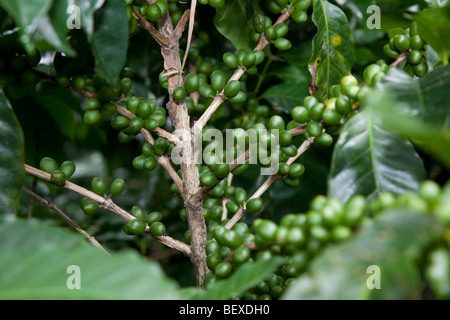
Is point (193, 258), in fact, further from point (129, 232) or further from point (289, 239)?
point (289, 239)

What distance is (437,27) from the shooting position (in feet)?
2.12

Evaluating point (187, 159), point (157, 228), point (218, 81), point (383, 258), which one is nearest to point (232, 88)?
point (218, 81)

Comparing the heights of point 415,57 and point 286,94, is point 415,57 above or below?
below

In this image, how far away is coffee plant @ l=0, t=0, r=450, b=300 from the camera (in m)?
0.43

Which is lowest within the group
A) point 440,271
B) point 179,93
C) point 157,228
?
point 440,271

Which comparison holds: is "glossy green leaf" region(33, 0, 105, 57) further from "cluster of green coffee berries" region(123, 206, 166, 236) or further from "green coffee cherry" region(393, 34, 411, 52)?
"green coffee cherry" region(393, 34, 411, 52)

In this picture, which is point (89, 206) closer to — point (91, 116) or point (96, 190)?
point (96, 190)

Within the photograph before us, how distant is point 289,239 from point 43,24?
1.29 feet

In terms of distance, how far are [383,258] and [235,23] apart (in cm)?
64

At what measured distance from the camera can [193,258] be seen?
816mm

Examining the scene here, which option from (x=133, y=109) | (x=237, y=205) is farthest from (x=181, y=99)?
(x=237, y=205)

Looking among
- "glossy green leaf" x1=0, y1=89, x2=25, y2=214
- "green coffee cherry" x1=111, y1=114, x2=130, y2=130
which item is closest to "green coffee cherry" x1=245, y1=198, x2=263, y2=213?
"green coffee cherry" x1=111, y1=114, x2=130, y2=130

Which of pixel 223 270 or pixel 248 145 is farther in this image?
pixel 248 145

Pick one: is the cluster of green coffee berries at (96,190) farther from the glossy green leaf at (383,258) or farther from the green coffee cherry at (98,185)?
the glossy green leaf at (383,258)
